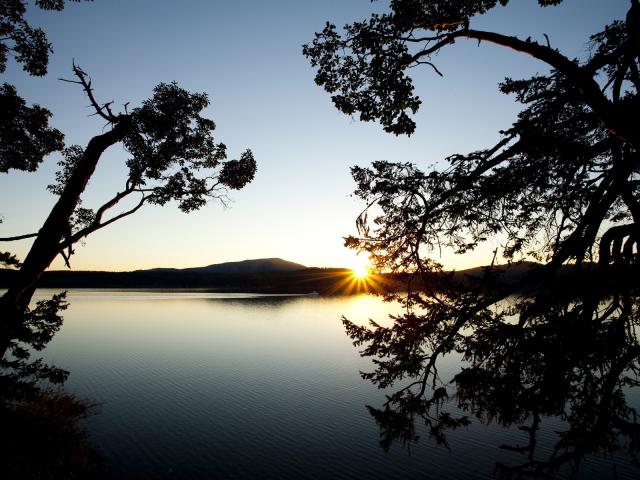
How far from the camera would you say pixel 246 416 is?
17.2 m

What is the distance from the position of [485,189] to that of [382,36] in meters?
3.07

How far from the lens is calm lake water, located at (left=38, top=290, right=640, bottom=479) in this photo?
12.7 metres

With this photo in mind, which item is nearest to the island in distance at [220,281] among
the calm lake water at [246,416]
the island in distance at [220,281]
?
the island in distance at [220,281]

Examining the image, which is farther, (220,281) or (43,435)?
(220,281)

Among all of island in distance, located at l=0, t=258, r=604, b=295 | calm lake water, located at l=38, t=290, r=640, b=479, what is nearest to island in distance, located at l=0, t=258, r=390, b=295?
island in distance, located at l=0, t=258, r=604, b=295

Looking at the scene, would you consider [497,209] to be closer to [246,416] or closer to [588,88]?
[588,88]

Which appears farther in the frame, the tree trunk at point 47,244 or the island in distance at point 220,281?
the island in distance at point 220,281

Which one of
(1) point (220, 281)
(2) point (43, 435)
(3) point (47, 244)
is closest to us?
(3) point (47, 244)

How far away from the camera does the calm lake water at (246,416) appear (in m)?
12.7

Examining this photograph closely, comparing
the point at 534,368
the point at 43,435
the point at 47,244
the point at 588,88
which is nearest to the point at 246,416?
the point at 43,435

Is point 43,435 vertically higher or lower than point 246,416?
higher

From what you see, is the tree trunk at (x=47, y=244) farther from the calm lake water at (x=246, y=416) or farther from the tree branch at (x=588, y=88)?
the tree branch at (x=588, y=88)

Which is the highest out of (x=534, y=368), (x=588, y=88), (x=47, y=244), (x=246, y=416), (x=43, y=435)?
(x=588, y=88)

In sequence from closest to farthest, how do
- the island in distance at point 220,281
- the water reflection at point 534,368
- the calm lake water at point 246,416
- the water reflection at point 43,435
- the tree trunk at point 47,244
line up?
the water reflection at point 534,368
the tree trunk at point 47,244
the water reflection at point 43,435
the calm lake water at point 246,416
the island in distance at point 220,281
